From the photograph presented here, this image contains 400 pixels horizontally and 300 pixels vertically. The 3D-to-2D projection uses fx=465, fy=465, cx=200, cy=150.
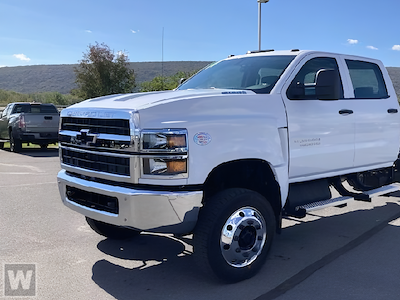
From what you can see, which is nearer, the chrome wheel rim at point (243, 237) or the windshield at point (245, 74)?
the chrome wheel rim at point (243, 237)

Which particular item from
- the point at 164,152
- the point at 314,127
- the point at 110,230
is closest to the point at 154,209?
the point at 164,152

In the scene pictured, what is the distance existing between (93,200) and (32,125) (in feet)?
41.9

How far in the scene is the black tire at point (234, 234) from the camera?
12.9 feet

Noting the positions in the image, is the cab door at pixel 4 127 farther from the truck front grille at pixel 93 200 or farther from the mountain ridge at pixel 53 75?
the mountain ridge at pixel 53 75

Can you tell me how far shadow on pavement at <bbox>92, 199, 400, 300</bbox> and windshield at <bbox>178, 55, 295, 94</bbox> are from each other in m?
1.80

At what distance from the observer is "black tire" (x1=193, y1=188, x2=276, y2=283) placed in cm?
394

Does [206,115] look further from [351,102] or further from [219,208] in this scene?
[351,102]

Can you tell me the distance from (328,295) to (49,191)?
5936mm

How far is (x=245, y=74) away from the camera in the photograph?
5328 mm

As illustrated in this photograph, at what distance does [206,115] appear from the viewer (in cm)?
398

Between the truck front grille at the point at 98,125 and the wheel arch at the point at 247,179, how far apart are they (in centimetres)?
87

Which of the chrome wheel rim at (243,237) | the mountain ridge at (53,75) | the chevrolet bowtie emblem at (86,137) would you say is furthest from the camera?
the mountain ridge at (53,75)

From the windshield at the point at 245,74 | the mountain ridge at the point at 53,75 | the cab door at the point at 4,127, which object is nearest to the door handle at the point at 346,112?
the windshield at the point at 245,74

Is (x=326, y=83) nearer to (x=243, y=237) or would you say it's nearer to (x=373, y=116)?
(x=373, y=116)
